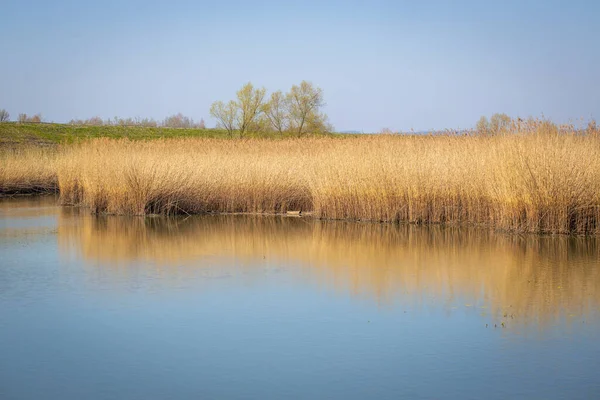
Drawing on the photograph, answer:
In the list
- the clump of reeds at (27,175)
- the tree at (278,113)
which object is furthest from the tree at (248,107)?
the clump of reeds at (27,175)

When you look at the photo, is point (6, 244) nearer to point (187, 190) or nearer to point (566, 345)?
point (187, 190)

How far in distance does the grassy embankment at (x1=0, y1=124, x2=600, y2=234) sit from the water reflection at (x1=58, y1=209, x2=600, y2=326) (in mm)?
596

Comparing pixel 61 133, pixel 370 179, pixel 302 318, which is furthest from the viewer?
pixel 61 133

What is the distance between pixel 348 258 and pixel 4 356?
515 cm

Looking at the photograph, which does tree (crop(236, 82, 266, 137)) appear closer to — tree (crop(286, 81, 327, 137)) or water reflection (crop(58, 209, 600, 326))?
tree (crop(286, 81, 327, 137))

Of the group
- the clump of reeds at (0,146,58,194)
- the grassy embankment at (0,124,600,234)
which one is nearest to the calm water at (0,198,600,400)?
the grassy embankment at (0,124,600,234)

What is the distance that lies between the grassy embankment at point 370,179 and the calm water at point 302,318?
→ 0.86m

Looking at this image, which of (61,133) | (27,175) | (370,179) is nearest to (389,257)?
(370,179)

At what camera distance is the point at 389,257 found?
9547mm

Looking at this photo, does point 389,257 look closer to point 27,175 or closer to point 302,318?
point 302,318

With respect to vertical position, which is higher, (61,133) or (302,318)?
(61,133)

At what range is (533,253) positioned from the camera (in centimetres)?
961

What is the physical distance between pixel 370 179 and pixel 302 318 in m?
6.89

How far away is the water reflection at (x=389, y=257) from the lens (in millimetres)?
7180
